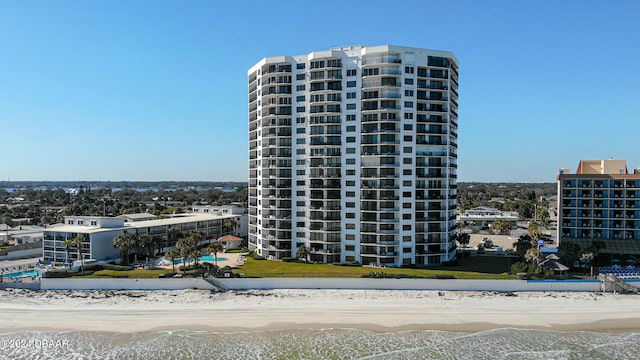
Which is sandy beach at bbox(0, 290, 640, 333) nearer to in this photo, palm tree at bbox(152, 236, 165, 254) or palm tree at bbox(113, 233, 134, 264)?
palm tree at bbox(113, 233, 134, 264)

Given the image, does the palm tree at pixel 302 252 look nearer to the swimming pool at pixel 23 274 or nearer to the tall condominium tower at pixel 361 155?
the tall condominium tower at pixel 361 155

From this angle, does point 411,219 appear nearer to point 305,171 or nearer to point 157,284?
point 305,171

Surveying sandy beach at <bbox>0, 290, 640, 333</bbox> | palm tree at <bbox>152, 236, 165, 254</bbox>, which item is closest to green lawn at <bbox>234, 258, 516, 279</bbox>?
sandy beach at <bbox>0, 290, 640, 333</bbox>

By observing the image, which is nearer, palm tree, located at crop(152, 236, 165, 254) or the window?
palm tree, located at crop(152, 236, 165, 254)

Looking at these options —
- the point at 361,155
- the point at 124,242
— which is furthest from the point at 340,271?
the point at 124,242

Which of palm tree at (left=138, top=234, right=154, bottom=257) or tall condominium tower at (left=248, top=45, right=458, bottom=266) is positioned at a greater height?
tall condominium tower at (left=248, top=45, right=458, bottom=266)

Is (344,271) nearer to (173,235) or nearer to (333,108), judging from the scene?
(333,108)
